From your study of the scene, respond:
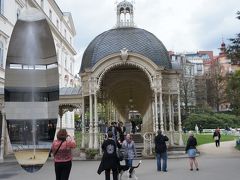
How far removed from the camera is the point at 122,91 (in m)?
33.7

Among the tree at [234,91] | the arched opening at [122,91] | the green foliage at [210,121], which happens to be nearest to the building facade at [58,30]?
the arched opening at [122,91]

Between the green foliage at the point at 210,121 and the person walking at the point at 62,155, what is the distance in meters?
52.8

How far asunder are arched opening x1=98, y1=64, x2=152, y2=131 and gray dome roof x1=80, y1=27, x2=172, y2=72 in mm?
1310

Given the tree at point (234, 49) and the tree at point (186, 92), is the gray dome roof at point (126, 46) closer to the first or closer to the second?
the tree at point (234, 49)

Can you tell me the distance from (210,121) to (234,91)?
3582 centimetres

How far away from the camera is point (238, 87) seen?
23.5 meters

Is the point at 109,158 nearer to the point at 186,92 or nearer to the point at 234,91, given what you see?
the point at 234,91

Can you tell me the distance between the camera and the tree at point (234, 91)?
23.0 meters

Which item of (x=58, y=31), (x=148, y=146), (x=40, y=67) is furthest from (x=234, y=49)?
(x=58, y=31)

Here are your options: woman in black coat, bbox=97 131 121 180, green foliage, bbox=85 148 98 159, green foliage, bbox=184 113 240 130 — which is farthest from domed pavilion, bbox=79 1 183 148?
green foliage, bbox=184 113 240 130

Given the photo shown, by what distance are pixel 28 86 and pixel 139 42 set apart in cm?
2150

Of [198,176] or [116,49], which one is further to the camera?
[116,49]

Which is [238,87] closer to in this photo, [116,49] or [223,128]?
[116,49]

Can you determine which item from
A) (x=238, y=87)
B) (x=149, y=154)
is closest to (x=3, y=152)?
(x=149, y=154)
